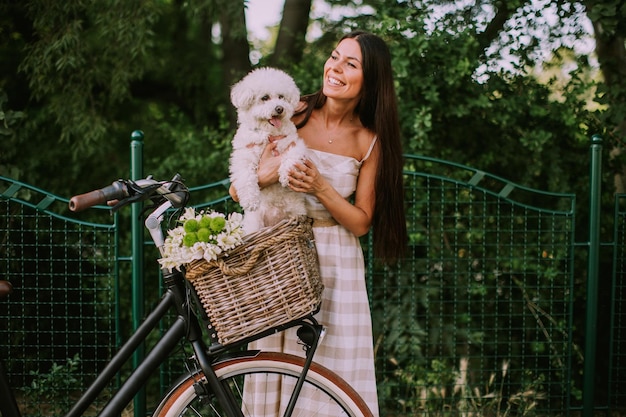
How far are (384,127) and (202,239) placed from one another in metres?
0.83

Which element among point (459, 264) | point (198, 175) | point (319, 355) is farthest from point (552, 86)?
point (319, 355)

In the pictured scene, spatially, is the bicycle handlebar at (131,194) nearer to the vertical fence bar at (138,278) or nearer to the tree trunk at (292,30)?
the vertical fence bar at (138,278)

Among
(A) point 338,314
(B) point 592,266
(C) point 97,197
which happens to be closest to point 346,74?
(A) point 338,314

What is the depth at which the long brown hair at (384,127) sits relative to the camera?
7.17 feet

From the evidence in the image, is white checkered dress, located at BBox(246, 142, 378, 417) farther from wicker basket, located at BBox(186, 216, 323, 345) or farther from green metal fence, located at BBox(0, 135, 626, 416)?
green metal fence, located at BBox(0, 135, 626, 416)

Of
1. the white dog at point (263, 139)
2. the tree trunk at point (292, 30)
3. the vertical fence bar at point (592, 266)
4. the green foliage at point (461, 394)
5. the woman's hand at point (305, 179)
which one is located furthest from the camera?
the tree trunk at point (292, 30)

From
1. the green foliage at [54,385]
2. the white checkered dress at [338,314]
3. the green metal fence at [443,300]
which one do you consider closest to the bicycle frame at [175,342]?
the white checkered dress at [338,314]

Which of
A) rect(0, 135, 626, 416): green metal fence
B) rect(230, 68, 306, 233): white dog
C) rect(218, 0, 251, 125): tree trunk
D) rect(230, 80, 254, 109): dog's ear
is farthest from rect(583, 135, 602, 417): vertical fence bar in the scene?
rect(218, 0, 251, 125): tree trunk

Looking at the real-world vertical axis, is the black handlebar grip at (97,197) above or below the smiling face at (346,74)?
below

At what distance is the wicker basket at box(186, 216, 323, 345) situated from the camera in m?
1.71

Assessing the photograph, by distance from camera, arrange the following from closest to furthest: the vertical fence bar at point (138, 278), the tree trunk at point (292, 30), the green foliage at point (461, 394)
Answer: the vertical fence bar at point (138, 278) → the green foliage at point (461, 394) → the tree trunk at point (292, 30)

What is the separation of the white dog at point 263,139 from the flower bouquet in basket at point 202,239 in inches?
14.4

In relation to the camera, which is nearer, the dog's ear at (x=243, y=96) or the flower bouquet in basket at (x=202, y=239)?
the flower bouquet in basket at (x=202, y=239)

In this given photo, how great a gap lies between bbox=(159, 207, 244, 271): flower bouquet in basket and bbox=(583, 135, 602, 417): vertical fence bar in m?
2.11
